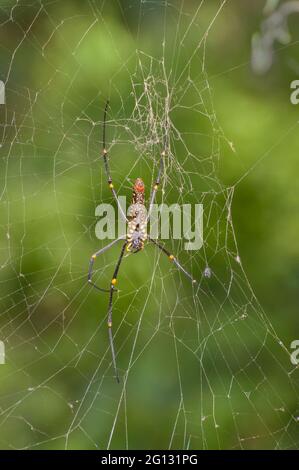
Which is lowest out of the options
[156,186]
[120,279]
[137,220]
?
[120,279]

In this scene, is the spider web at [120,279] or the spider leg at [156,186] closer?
the spider leg at [156,186]

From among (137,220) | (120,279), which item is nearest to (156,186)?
(137,220)

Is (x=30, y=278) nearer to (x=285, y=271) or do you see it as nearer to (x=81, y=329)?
(x=81, y=329)

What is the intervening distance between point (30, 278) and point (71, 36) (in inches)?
83.8

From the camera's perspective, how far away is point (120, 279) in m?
7.01

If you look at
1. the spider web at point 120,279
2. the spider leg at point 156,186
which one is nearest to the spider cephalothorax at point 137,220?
the spider leg at point 156,186

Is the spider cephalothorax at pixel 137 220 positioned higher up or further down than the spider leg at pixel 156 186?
further down

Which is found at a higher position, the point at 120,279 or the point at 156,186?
the point at 156,186

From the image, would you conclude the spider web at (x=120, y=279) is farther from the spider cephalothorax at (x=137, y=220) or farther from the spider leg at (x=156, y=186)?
the spider cephalothorax at (x=137, y=220)

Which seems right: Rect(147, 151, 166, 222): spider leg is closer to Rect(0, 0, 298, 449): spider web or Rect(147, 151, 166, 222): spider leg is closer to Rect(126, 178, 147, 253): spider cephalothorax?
Rect(126, 178, 147, 253): spider cephalothorax

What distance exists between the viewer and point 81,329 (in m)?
7.25

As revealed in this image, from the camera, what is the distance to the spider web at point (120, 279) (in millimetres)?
6910

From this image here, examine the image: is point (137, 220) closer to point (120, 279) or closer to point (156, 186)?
point (156, 186)
